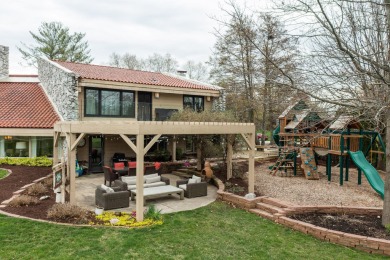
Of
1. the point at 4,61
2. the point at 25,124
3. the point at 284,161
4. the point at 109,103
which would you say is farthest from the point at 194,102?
the point at 4,61

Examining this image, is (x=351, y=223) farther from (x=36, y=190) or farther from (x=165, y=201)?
(x=36, y=190)

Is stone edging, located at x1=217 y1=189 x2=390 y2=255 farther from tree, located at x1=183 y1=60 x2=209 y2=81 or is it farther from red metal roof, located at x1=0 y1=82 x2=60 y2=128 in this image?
tree, located at x1=183 y1=60 x2=209 y2=81

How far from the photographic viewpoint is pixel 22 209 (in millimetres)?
8328

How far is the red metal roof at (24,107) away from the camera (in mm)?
15952

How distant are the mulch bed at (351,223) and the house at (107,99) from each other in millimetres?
9177

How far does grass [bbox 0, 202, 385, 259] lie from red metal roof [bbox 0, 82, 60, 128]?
9690mm

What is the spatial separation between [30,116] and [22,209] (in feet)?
32.2

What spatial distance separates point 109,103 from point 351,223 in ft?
44.5

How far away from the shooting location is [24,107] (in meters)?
17.4

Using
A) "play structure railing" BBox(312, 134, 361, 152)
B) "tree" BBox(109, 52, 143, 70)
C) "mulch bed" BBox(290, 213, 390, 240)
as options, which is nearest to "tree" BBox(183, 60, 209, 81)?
"tree" BBox(109, 52, 143, 70)

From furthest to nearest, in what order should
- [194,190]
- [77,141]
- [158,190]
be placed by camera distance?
1. [194,190]
2. [158,190]
3. [77,141]

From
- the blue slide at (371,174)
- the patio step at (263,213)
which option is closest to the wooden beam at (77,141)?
the patio step at (263,213)

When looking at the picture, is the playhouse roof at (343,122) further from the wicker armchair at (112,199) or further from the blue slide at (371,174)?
the wicker armchair at (112,199)

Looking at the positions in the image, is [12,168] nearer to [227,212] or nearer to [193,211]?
[193,211]
